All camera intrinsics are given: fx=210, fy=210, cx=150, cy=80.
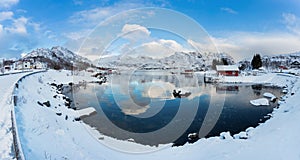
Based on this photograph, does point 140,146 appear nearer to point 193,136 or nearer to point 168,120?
point 193,136

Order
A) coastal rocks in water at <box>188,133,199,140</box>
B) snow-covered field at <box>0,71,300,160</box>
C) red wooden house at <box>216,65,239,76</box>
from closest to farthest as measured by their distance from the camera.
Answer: snow-covered field at <box>0,71,300,160</box>
coastal rocks in water at <box>188,133,199,140</box>
red wooden house at <box>216,65,239,76</box>

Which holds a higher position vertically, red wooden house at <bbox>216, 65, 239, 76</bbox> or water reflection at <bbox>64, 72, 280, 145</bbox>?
red wooden house at <bbox>216, 65, 239, 76</bbox>

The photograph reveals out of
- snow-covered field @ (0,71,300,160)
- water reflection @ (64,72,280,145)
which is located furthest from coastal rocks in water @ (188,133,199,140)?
snow-covered field @ (0,71,300,160)

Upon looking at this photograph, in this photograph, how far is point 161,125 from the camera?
45.8ft

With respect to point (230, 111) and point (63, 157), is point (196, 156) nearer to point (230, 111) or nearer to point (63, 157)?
point (63, 157)

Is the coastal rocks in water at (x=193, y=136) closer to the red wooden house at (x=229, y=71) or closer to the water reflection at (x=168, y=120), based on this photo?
the water reflection at (x=168, y=120)

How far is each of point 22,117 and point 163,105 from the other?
13814 mm

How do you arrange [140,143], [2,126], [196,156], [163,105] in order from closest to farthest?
[2,126]
[196,156]
[140,143]
[163,105]

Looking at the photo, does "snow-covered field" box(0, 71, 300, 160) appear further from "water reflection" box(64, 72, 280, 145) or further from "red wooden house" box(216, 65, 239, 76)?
"red wooden house" box(216, 65, 239, 76)

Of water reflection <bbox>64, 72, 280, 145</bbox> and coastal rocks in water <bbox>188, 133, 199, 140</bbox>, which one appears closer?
coastal rocks in water <bbox>188, 133, 199, 140</bbox>

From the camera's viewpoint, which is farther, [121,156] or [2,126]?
[121,156]

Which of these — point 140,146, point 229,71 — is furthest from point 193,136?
point 229,71

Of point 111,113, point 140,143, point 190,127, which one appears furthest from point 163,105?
point 140,143

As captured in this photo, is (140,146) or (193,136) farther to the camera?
(193,136)
